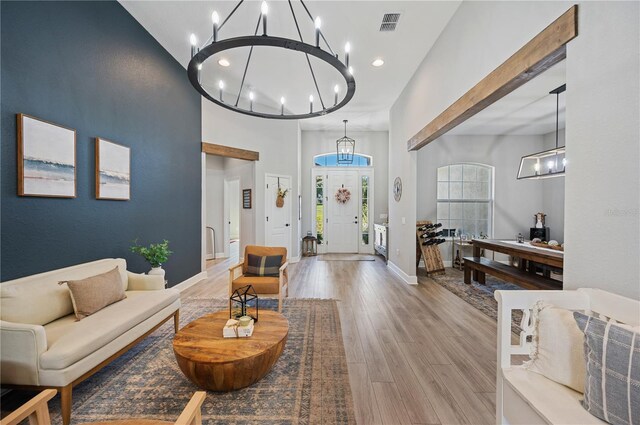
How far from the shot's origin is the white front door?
602cm

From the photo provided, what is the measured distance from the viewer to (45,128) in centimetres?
219

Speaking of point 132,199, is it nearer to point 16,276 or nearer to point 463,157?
point 16,276

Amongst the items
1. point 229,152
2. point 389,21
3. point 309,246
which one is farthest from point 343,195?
point 389,21

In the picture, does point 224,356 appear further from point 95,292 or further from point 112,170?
point 112,170

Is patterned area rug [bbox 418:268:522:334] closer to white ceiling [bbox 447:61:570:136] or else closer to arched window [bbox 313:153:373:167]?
white ceiling [bbox 447:61:570:136]

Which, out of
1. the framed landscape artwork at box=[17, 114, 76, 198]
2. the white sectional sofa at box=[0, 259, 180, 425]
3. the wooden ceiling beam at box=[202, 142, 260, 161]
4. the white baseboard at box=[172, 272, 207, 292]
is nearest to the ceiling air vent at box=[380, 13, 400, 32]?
the wooden ceiling beam at box=[202, 142, 260, 161]

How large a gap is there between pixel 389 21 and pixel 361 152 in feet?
14.7

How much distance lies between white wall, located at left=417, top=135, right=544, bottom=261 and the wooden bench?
169cm

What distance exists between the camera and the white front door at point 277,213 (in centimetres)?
602

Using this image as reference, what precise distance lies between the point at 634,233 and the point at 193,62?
117 inches

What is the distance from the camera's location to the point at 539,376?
1.30m

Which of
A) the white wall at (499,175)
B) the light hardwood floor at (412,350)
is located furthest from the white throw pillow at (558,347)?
the white wall at (499,175)

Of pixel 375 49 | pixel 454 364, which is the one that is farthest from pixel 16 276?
pixel 375 49

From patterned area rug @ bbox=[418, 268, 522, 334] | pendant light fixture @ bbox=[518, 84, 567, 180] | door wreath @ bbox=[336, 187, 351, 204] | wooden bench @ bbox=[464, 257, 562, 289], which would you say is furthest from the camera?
door wreath @ bbox=[336, 187, 351, 204]
